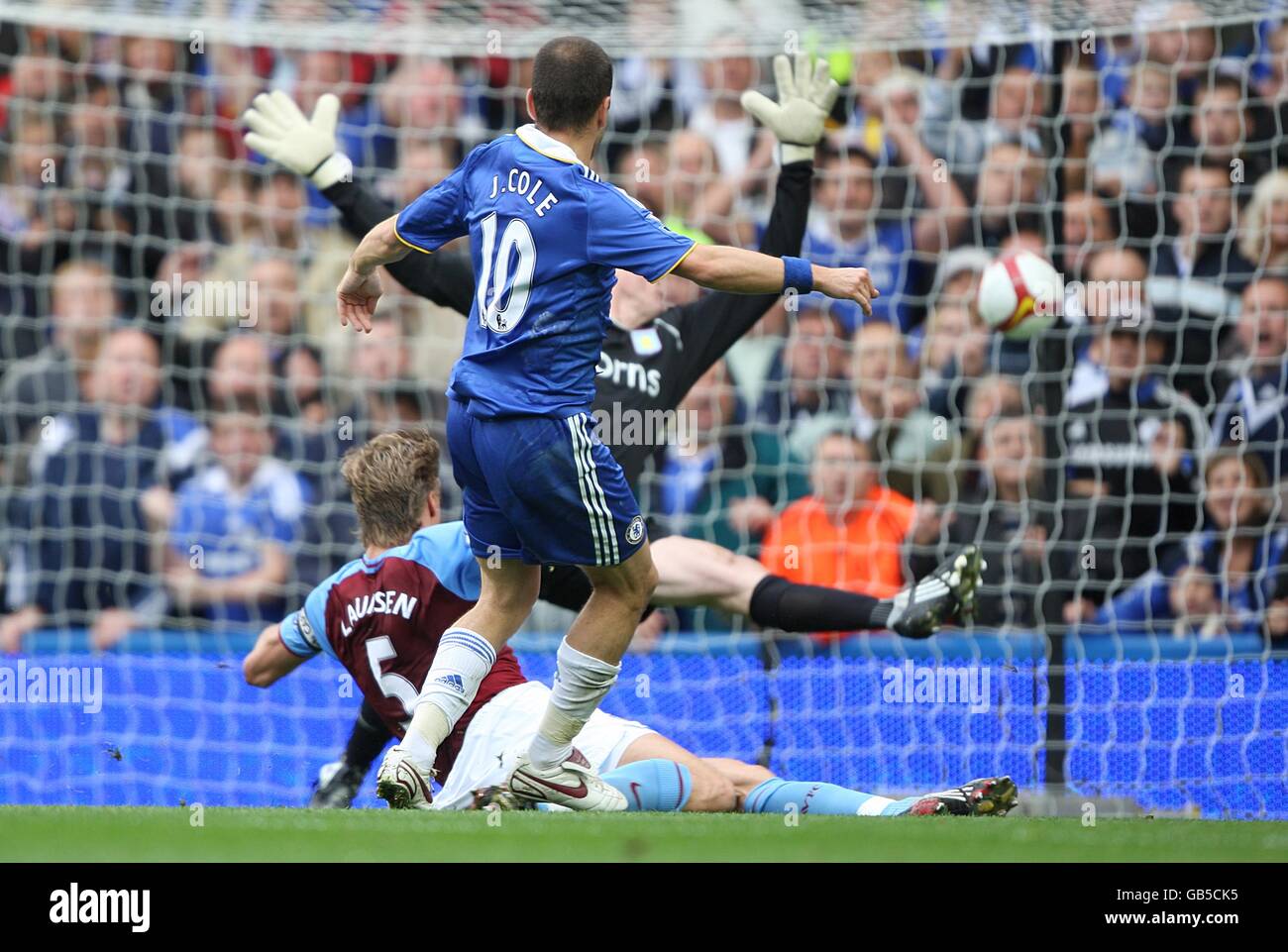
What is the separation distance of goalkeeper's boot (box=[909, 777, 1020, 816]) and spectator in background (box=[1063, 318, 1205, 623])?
2937 millimetres

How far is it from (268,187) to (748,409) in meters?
2.90

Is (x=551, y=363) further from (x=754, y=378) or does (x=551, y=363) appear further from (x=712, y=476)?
(x=754, y=378)

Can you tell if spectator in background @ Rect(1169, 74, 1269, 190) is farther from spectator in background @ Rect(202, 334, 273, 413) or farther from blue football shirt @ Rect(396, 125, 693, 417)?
blue football shirt @ Rect(396, 125, 693, 417)

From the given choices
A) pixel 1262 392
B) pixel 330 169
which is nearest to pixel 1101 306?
pixel 1262 392

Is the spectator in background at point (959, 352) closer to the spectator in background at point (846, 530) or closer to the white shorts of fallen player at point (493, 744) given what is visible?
the spectator in background at point (846, 530)

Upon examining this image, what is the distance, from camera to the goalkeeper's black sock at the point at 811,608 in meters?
5.97

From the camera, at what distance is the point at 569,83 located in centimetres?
448

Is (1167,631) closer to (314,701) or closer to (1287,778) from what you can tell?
(1287,778)

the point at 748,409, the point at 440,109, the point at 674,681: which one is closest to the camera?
the point at 674,681

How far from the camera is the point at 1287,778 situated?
6.50m

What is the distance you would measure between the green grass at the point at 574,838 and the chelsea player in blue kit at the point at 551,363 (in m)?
0.35

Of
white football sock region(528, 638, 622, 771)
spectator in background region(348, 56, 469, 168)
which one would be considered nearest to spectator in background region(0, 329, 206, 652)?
spectator in background region(348, 56, 469, 168)

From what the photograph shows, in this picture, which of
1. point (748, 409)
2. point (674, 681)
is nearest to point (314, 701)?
point (674, 681)

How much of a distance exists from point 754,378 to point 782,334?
277 millimetres
